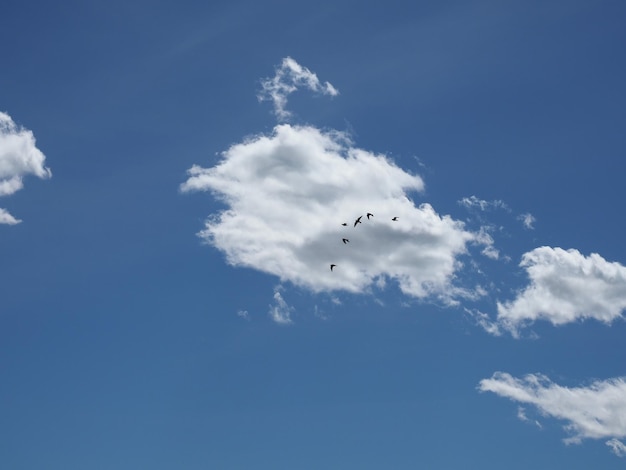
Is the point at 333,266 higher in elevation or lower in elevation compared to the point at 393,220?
lower

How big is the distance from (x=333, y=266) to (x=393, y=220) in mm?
35379

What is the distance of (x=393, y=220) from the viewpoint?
176 meters

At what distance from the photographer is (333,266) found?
7303 inches
